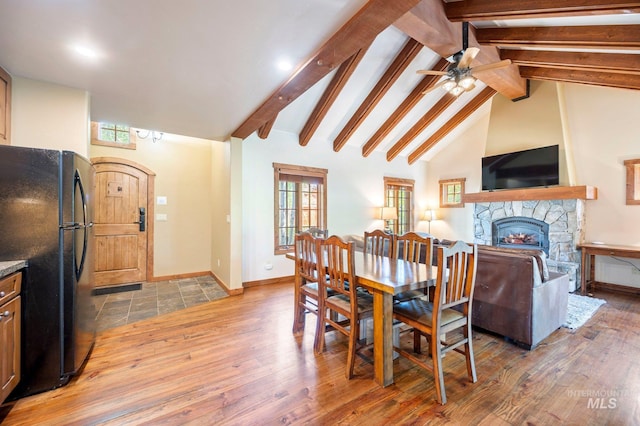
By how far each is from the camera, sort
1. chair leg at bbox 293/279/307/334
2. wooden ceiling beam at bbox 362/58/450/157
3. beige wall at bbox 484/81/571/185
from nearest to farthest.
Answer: chair leg at bbox 293/279/307/334, wooden ceiling beam at bbox 362/58/450/157, beige wall at bbox 484/81/571/185

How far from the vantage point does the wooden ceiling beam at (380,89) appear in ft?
12.1

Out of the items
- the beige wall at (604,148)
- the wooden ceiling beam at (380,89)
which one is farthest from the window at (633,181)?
the wooden ceiling beam at (380,89)

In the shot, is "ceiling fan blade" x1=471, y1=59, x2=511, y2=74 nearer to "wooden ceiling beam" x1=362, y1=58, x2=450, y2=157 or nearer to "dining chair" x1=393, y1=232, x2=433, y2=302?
"wooden ceiling beam" x1=362, y1=58, x2=450, y2=157

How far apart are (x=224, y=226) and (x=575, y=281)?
5.93 m

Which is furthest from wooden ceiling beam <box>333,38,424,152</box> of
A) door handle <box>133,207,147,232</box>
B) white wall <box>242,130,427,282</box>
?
door handle <box>133,207,147,232</box>

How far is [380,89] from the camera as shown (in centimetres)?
432

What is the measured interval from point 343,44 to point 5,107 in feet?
9.90

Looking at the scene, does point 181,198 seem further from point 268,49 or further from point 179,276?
point 268,49

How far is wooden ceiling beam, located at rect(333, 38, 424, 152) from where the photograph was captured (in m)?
3.70

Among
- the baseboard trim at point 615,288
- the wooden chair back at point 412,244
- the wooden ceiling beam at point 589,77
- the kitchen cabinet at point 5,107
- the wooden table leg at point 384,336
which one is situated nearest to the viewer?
the wooden table leg at point 384,336

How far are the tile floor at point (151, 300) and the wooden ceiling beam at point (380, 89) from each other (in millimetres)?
3660

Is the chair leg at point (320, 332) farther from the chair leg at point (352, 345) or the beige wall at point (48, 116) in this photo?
the beige wall at point (48, 116)

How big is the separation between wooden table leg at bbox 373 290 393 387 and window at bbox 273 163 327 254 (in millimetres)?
3268

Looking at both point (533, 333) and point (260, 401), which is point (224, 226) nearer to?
point (260, 401)
